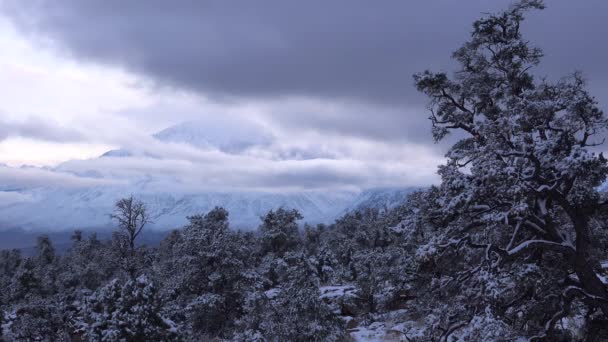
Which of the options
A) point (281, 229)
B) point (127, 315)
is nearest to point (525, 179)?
point (127, 315)

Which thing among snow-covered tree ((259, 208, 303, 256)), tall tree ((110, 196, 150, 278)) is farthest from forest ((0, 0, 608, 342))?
snow-covered tree ((259, 208, 303, 256))

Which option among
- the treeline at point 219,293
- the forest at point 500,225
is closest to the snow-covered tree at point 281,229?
the treeline at point 219,293

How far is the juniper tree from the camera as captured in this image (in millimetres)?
13977

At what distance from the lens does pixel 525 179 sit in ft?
45.9

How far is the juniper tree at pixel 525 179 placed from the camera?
14.0 metres

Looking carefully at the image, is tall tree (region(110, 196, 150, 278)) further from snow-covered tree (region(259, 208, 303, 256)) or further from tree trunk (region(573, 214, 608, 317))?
tree trunk (region(573, 214, 608, 317))

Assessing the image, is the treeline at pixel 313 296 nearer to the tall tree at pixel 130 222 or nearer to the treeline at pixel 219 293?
the treeline at pixel 219 293

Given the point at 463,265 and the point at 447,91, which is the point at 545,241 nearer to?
the point at 463,265

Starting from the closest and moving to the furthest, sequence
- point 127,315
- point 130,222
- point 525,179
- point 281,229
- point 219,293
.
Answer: point 525,179 → point 127,315 → point 219,293 → point 130,222 → point 281,229

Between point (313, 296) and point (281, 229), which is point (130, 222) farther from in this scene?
point (313, 296)

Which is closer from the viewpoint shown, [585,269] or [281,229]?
[585,269]

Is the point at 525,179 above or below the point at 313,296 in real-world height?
above

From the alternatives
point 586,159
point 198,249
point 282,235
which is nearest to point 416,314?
point 586,159

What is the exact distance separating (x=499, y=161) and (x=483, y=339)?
5171 mm
